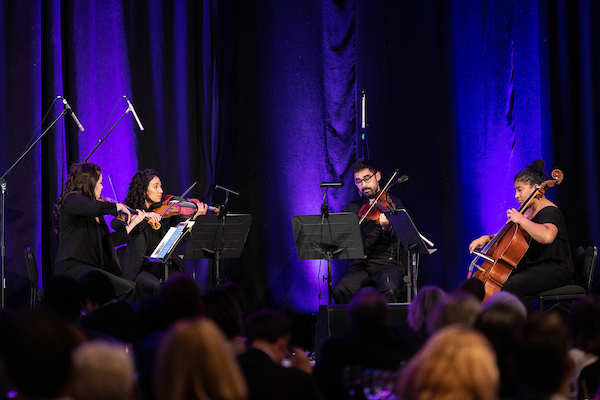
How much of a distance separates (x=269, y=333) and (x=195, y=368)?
76cm

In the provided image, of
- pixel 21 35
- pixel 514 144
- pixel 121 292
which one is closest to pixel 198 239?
pixel 121 292

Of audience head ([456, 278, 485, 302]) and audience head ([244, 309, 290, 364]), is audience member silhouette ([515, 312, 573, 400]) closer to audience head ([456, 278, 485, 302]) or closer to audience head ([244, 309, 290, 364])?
audience head ([244, 309, 290, 364])

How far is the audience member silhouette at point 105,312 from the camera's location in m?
3.26

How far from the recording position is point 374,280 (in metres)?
5.91

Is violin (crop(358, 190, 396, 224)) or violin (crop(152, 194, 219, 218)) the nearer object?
violin (crop(358, 190, 396, 224))

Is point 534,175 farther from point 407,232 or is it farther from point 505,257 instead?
point 407,232

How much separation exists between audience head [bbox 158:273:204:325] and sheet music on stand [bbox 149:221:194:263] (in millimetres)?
2384

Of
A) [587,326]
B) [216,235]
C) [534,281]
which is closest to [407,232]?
[534,281]

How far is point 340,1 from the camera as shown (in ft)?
22.2

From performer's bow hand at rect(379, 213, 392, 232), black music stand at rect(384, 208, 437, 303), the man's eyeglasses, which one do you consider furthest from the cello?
the man's eyeglasses

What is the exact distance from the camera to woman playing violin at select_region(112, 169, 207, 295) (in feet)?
19.1

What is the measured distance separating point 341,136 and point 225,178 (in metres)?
1.34

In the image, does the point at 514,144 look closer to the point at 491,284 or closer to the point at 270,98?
the point at 491,284

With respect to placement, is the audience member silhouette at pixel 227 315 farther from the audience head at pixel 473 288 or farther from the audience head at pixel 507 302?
the audience head at pixel 473 288
